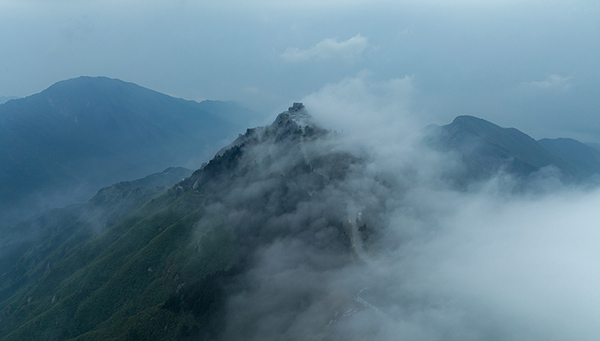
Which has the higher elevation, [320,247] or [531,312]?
[320,247]

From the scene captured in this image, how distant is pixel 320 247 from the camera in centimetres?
15575

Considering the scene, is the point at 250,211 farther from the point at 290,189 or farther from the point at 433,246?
the point at 433,246

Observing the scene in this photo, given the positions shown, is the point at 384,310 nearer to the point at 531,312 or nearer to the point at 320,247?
the point at 320,247

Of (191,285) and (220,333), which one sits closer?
(220,333)

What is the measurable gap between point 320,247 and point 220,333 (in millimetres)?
54298

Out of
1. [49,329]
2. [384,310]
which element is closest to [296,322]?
[384,310]

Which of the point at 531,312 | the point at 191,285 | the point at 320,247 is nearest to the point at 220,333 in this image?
the point at 191,285

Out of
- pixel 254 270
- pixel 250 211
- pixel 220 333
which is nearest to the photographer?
pixel 220 333

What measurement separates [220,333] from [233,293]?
59.6 feet

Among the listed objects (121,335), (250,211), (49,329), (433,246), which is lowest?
(49,329)

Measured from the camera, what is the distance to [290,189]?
648 feet

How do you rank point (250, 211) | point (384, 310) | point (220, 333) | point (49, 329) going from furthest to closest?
1. point (250, 211)
2. point (49, 329)
3. point (220, 333)
4. point (384, 310)

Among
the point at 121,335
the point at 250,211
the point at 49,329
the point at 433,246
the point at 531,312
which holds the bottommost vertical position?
the point at 49,329

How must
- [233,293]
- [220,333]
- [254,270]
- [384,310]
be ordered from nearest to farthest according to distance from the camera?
[384,310] → [220,333] → [233,293] → [254,270]
